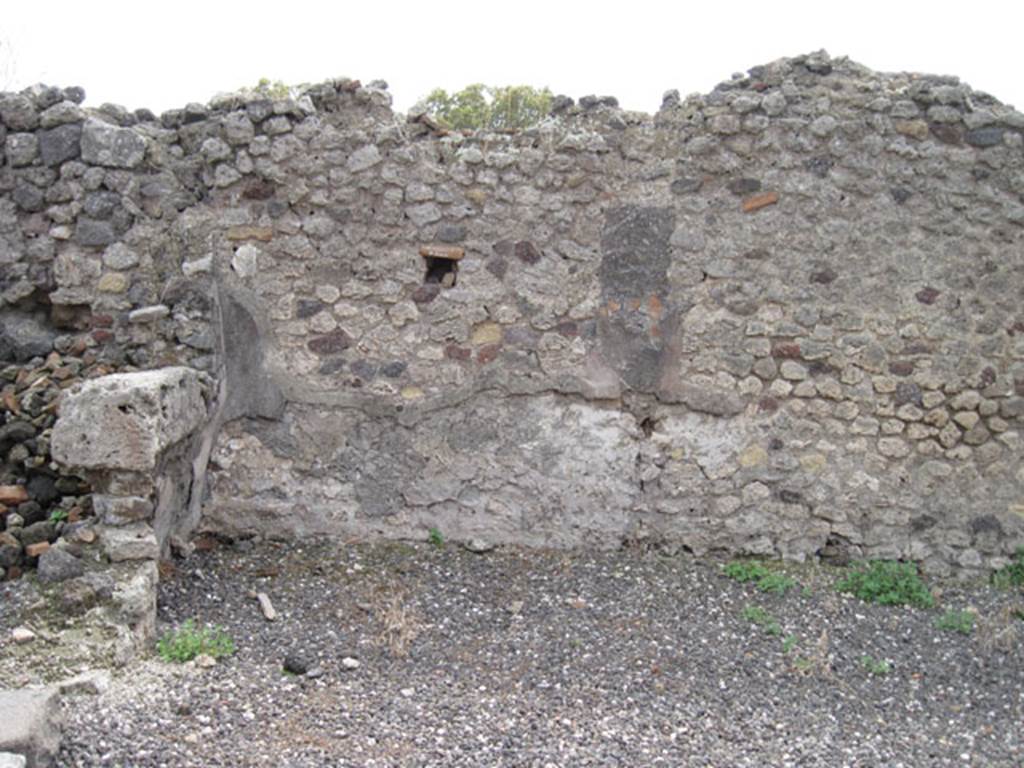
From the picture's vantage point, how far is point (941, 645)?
4945mm

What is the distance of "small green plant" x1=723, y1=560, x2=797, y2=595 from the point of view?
5355 millimetres

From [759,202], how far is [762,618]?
217 cm

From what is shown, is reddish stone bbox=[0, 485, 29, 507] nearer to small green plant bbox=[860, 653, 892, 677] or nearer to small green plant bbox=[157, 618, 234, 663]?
small green plant bbox=[157, 618, 234, 663]

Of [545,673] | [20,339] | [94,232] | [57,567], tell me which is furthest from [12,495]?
[545,673]

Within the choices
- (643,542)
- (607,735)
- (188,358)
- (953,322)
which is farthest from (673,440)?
(188,358)

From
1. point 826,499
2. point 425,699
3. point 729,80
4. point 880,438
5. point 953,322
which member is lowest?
point 425,699

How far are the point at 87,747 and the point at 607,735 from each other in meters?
1.82

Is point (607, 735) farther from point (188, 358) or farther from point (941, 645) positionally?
point (188, 358)

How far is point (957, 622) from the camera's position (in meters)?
5.11

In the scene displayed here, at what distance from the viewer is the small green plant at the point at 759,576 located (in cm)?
536

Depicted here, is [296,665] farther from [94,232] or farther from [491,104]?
[491,104]

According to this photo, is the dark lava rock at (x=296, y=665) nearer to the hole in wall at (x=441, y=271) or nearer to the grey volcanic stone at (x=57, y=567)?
the grey volcanic stone at (x=57, y=567)

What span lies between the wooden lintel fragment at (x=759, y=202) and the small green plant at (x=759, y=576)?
190 cm

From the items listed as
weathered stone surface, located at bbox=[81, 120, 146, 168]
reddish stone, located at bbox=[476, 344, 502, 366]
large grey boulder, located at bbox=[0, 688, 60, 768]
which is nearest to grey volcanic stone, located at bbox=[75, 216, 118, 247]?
weathered stone surface, located at bbox=[81, 120, 146, 168]
